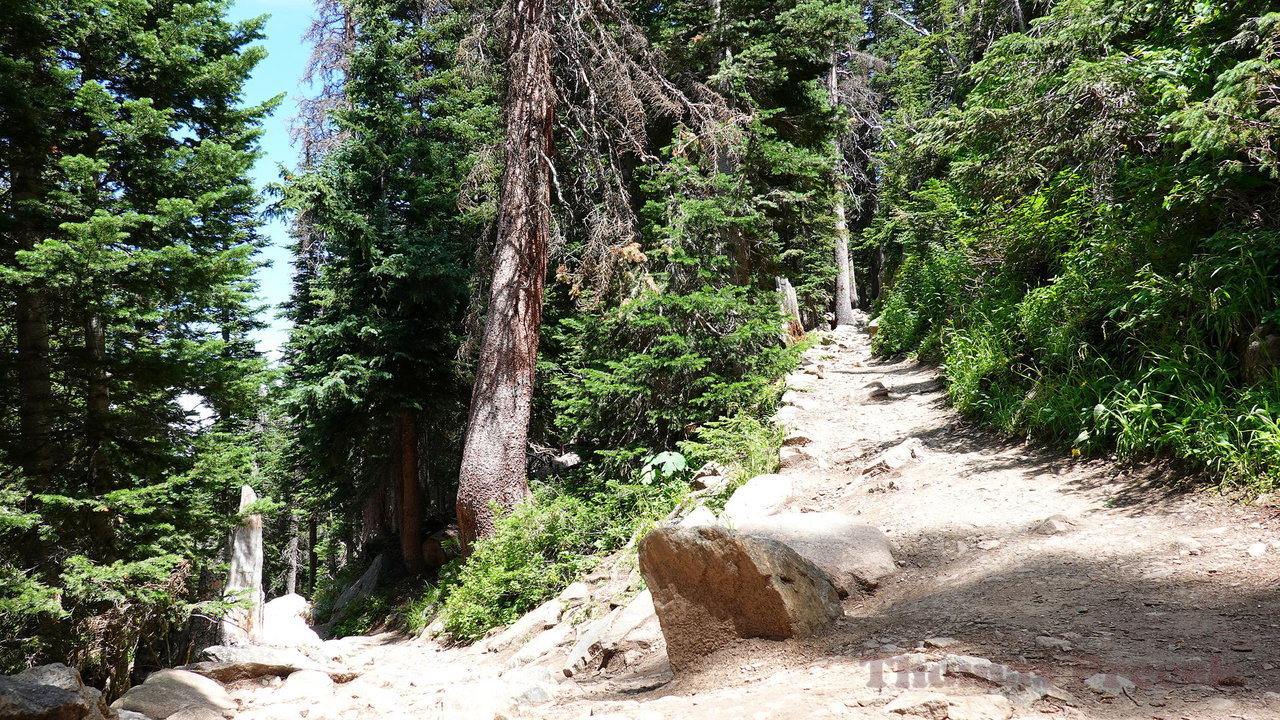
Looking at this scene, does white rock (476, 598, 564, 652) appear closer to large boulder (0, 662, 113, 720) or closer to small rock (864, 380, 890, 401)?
large boulder (0, 662, 113, 720)

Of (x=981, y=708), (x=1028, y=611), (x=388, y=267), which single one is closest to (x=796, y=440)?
(x=1028, y=611)

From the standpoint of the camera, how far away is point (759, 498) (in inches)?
243

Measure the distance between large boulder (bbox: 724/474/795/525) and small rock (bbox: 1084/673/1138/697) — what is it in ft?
11.1

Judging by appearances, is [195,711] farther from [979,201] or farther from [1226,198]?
[979,201]

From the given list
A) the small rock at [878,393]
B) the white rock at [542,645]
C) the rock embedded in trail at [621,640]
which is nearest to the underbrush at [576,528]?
the white rock at [542,645]

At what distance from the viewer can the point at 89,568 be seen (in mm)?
5219

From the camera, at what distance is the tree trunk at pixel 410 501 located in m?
12.7

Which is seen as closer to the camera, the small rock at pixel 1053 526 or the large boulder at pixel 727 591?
the large boulder at pixel 727 591

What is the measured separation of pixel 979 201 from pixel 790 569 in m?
7.16

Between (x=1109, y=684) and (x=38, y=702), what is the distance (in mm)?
5076

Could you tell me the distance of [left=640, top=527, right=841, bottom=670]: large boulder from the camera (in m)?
3.45

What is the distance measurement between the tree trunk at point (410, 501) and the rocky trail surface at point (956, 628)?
6168 millimetres

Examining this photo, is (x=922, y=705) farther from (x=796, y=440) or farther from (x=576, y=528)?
(x=576, y=528)

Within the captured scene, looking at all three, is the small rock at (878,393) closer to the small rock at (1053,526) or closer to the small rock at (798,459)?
the small rock at (798,459)
